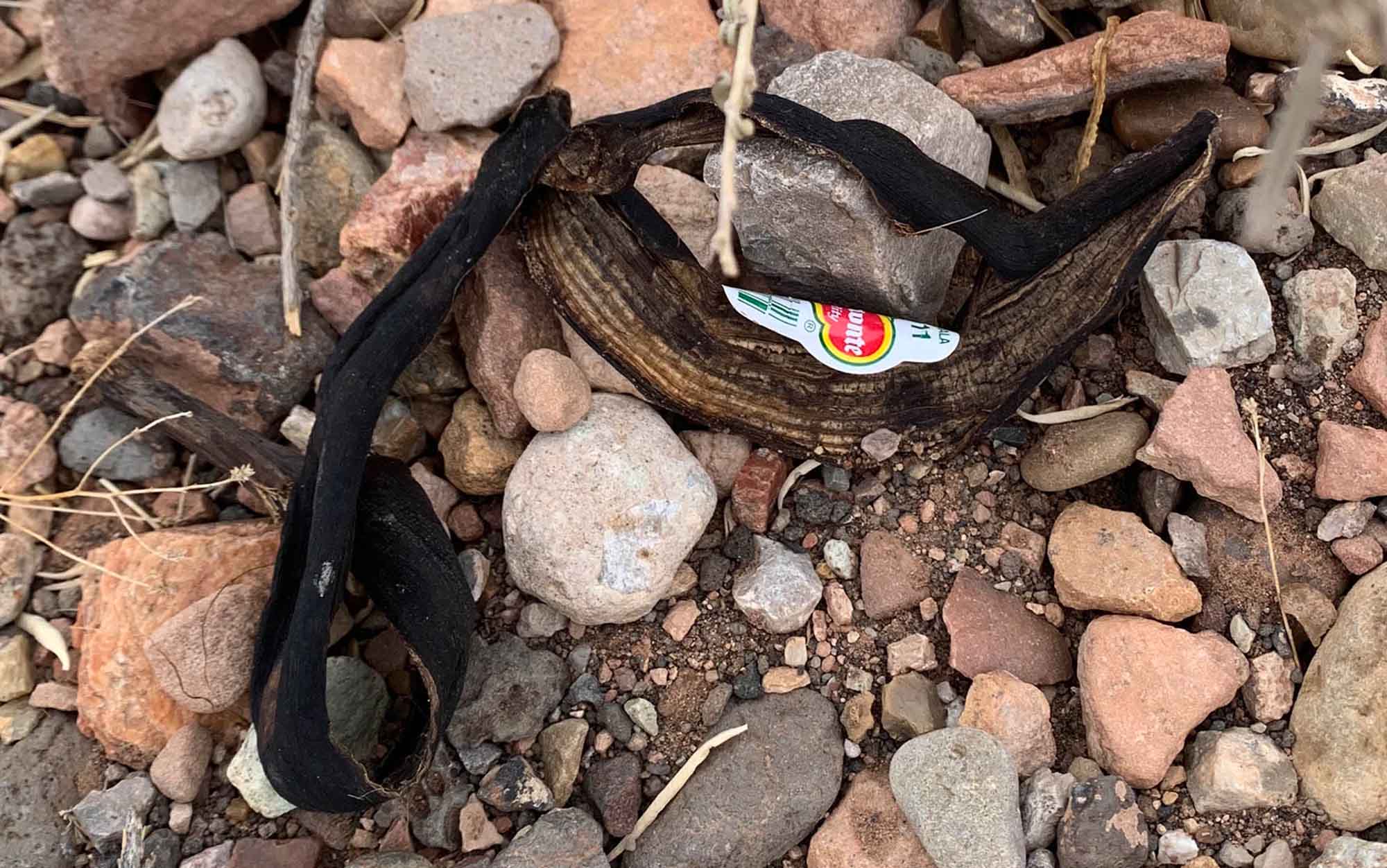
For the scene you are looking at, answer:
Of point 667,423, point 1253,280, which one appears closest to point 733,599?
point 667,423

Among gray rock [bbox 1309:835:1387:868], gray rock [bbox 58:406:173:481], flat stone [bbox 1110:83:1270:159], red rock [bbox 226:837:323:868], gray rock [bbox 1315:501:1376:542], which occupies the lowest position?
red rock [bbox 226:837:323:868]

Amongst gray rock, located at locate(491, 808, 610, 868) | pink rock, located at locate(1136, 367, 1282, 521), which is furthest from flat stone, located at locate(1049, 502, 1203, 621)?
gray rock, located at locate(491, 808, 610, 868)

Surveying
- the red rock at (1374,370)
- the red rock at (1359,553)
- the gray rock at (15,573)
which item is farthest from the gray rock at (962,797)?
the gray rock at (15,573)

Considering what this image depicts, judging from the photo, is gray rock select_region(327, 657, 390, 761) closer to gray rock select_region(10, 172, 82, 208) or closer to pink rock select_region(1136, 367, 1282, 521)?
gray rock select_region(10, 172, 82, 208)

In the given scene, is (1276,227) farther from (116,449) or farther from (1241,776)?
(116,449)

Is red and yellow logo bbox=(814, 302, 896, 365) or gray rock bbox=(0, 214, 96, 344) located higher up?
red and yellow logo bbox=(814, 302, 896, 365)

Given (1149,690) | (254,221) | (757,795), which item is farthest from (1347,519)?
(254,221)

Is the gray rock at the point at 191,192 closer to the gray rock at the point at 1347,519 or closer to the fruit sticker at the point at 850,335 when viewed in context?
the fruit sticker at the point at 850,335
